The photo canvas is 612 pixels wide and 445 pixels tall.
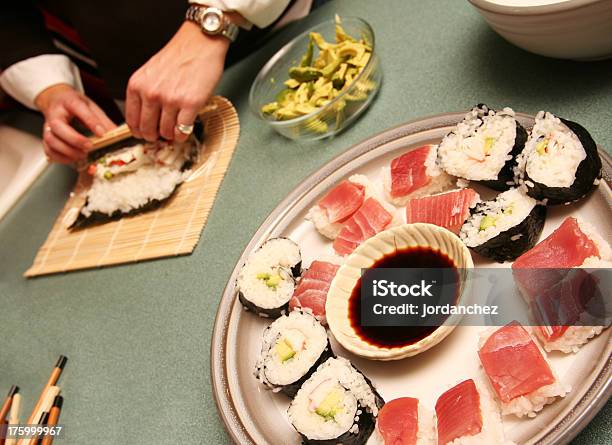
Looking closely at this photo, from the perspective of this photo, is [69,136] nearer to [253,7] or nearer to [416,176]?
[253,7]

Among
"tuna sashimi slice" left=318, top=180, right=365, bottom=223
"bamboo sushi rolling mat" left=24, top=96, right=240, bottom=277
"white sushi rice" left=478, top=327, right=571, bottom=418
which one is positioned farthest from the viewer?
"bamboo sushi rolling mat" left=24, top=96, right=240, bottom=277

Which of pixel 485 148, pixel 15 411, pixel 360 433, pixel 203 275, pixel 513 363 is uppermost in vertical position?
pixel 485 148

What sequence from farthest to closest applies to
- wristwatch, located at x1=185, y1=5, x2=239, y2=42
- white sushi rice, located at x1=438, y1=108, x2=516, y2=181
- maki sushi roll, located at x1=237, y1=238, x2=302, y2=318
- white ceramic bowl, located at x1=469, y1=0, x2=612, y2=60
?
wristwatch, located at x1=185, y1=5, x2=239, y2=42, maki sushi roll, located at x1=237, y1=238, x2=302, y2=318, white sushi rice, located at x1=438, y1=108, x2=516, y2=181, white ceramic bowl, located at x1=469, y1=0, x2=612, y2=60

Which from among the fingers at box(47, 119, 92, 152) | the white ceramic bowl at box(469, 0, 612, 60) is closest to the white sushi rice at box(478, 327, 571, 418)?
the white ceramic bowl at box(469, 0, 612, 60)

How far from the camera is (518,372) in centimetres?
104

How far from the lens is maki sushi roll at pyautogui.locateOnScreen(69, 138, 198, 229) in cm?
216

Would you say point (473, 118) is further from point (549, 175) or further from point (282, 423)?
point (282, 423)

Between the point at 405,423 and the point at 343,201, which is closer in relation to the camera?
the point at 405,423

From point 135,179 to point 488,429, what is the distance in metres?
1.66

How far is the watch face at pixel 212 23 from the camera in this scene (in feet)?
6.93

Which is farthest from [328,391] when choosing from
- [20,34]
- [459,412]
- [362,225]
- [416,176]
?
[20,34]

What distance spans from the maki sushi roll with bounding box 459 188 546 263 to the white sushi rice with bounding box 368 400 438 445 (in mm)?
373

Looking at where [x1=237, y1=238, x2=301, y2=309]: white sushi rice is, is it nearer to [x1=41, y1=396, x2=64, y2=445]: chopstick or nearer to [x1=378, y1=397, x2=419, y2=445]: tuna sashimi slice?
[x1=378, y1=397, x2=419, y2=445]: tuna sashimi slice

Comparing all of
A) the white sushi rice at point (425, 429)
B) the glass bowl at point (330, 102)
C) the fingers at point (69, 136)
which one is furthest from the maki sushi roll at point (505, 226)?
the fingers at point (69, 136)
